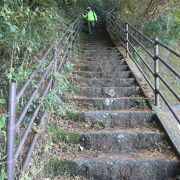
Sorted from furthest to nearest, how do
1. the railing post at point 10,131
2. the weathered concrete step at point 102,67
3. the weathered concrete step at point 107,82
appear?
the weathered concrete step at point 102,67, the weathered concrete step at point 107,82, the railing post at point 10,131

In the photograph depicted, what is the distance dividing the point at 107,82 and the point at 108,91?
571mm

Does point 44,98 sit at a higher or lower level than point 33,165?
higher

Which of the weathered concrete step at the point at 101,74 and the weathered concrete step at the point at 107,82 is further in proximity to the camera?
the weathered concrete step at the point at 101,74

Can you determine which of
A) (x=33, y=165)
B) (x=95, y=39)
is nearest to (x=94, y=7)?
(x=95, y=39)

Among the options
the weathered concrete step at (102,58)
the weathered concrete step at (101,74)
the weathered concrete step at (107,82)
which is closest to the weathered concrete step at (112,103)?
the weathered concrete step at (107,82)

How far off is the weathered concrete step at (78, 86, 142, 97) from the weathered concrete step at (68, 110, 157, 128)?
117cm

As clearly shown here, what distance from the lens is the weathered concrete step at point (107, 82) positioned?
7.01 meters

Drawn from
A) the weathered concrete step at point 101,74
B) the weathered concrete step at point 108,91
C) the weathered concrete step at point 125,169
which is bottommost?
the weathered concrete step at point 125,169

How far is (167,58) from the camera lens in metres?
14.4

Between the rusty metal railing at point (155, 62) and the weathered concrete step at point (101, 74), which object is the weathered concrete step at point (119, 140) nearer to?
the rusty metal railing at point (155, 62)

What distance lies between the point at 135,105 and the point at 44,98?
2.04m

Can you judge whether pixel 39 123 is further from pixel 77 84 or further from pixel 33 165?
pixel 77 84

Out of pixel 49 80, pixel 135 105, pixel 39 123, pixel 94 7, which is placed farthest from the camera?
pixel 94 7

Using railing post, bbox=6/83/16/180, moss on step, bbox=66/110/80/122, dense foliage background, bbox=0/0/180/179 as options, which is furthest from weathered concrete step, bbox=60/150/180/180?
railing post, bbox=6/83/16/180
